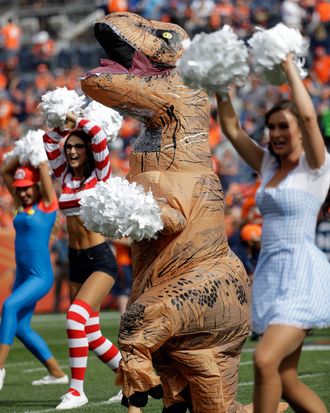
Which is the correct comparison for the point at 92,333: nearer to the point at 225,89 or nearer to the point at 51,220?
the point at 51,220

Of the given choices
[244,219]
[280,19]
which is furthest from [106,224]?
[280,19]

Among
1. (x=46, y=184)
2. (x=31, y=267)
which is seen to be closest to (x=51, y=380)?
(x=31, y=267)

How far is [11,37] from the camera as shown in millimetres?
25734

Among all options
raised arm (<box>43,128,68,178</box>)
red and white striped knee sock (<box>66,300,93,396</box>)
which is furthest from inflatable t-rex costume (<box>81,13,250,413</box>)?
raised arm (<box>43,128,68,178</box>)

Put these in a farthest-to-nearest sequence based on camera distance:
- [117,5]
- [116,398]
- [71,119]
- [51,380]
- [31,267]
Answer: [117,5] < [51,380] < [31,267] < [116,398] < [71,119]

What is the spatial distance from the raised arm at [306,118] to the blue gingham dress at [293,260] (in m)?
0.08

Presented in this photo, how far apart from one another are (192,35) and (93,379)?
41.1 feet

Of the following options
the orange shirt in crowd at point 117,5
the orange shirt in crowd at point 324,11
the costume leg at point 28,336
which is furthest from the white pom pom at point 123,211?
the orange shirt in crowd at point 117,5

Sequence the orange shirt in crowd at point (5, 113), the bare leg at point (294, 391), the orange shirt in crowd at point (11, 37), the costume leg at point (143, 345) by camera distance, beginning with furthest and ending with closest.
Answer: the orange shirt in crowd at point (11, 37) < the orange shirt in crowd at point (5, 113) < the costume leg at point (143, 345) < the bare leg at point (294, 391)

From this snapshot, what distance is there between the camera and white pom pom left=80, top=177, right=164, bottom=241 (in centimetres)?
502

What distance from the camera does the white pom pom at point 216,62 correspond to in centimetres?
457

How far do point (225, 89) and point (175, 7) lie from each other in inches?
694

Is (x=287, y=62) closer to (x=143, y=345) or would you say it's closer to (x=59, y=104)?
(x=143, y=345)

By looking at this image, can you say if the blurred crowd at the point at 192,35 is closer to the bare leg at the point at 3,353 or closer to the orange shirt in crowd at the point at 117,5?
the orange shirt in crowd at the point at 117,5
